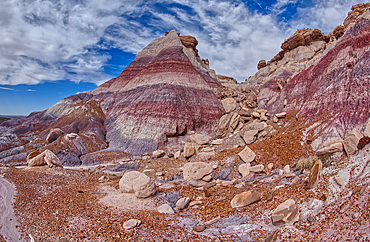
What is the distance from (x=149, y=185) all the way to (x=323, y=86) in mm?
15042

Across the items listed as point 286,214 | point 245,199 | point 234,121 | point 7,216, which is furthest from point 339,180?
point 234,121

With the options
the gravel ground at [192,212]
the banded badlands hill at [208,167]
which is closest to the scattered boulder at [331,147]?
the banded badlands hill at [208,167]

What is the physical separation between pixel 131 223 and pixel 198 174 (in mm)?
5609

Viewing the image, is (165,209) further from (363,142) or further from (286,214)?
(363,142)

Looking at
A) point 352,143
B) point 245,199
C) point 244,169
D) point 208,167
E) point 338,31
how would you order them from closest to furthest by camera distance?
point 245,199 → point 352,143 → point 244,169 → point 208,167 → point 338,31

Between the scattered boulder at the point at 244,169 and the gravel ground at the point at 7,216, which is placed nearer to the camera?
the gravel ground at the point at 7,216

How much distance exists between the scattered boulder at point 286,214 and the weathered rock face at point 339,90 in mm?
6398

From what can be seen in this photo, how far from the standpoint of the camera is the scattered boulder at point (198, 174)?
11.6m

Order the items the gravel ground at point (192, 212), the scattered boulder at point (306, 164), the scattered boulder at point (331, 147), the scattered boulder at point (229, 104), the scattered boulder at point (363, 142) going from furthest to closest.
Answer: the scattered boulder at point (229, 104), the scattered boulder at point (306, 164), the scattered boulder at point (331, 147), the scattered boulder at point (363, 142), the gravel ground at point (192, 212)

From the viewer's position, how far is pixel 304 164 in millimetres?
9531

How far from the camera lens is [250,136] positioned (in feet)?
53.6

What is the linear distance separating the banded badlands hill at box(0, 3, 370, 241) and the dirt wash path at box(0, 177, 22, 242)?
0.20 feet

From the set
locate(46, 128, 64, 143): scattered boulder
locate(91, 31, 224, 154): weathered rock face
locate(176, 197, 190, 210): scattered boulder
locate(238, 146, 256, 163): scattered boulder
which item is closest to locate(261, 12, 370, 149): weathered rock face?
locate(238, 146, 256, 163): scattered boulder

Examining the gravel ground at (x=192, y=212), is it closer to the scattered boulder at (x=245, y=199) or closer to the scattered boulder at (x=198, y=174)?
the scattered boulder at (x=245, y=199)
